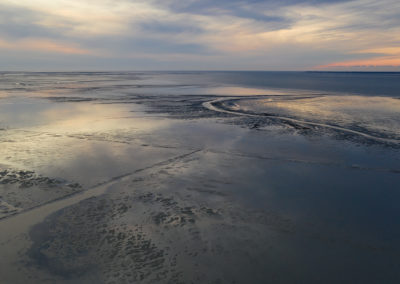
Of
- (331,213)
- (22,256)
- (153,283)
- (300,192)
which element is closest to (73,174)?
(22,256)

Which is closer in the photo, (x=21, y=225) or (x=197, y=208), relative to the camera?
(x=21, y=225)

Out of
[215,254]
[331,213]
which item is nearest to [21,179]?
[215,254]

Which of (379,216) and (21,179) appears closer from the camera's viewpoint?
(379,216)

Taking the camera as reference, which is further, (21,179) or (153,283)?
(21,179)

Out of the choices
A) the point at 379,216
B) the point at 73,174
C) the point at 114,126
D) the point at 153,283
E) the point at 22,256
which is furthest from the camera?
the point at 114,126

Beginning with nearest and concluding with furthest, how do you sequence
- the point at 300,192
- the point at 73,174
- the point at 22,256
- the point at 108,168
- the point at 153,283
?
the point at 153,283 < the point at 22,256 < the point at 300,192 < the point at 73,174 < the point at 108,168

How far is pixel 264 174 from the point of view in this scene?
1040cm

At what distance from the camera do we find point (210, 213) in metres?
7.57

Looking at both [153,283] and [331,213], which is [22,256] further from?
[331,213]

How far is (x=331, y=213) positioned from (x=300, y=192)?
4.52 ft

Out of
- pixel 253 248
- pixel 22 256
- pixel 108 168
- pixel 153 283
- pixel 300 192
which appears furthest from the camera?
pixel 108 168

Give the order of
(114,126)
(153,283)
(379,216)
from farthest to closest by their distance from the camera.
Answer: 1. (114,126)
2. (379,216)
3. (153,283)

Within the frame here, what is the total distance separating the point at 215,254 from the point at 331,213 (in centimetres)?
350

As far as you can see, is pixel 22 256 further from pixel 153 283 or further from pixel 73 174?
pixel 73 174
